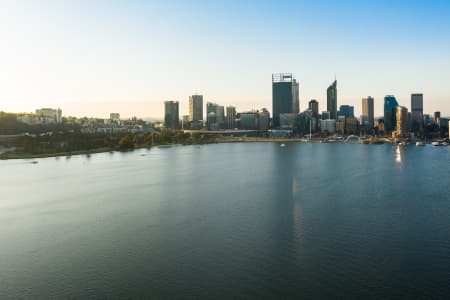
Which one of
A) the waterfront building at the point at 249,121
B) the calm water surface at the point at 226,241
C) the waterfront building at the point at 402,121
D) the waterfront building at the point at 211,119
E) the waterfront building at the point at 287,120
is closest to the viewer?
the calm water surface at the point at 226,241

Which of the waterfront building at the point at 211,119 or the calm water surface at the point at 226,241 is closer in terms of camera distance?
the calm water surface at the point at 226,241

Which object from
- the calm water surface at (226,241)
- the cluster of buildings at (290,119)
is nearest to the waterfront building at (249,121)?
the cluster of buildings at (290,119)

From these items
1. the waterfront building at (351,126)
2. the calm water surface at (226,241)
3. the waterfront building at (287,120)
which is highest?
the waterfront building at (287,120)

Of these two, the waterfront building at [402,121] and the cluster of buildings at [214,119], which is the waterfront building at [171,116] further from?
the waterfront building at [402,121]

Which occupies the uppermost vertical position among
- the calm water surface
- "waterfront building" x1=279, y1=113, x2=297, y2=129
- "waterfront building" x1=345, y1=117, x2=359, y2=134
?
"waterfront building" x1=279, y1=113, x2=297, y2=129

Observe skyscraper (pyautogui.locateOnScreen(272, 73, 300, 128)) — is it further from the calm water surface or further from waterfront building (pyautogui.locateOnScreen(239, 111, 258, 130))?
the calm water surface


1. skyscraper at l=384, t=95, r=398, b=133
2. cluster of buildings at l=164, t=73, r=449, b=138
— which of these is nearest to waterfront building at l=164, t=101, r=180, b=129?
cluster of buildings at l=164, t=73, r=449, b=138

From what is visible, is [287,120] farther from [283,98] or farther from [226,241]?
[226,241]
